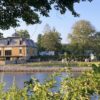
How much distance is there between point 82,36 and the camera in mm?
111500

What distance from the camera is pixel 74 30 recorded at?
379 feet

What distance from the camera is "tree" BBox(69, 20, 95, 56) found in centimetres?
10812

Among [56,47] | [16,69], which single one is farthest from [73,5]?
[56,47]

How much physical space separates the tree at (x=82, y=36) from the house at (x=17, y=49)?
1159cm

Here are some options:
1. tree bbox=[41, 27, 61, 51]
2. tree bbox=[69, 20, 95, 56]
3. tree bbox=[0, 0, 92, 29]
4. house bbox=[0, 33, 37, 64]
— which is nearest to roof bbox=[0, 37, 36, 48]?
house bbox=[0, 33, 37, 64]

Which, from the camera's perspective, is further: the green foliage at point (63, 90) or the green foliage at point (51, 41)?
the green foliage at point (51, 41)

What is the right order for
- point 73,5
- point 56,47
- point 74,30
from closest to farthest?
point 73,5 < point 56,47 < point 74,30

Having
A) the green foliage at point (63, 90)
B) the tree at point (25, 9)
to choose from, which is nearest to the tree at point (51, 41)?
the tree at point (25, 9)

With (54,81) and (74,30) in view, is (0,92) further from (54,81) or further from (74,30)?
(74,30)

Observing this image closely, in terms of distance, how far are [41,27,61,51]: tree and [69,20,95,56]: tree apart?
428 cm

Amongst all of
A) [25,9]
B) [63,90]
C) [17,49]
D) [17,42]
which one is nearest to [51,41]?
[17,49]

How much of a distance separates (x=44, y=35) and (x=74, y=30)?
10277 mm

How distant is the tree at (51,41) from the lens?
106 metres

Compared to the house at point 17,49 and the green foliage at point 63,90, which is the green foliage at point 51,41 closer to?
the house at point 17,49
